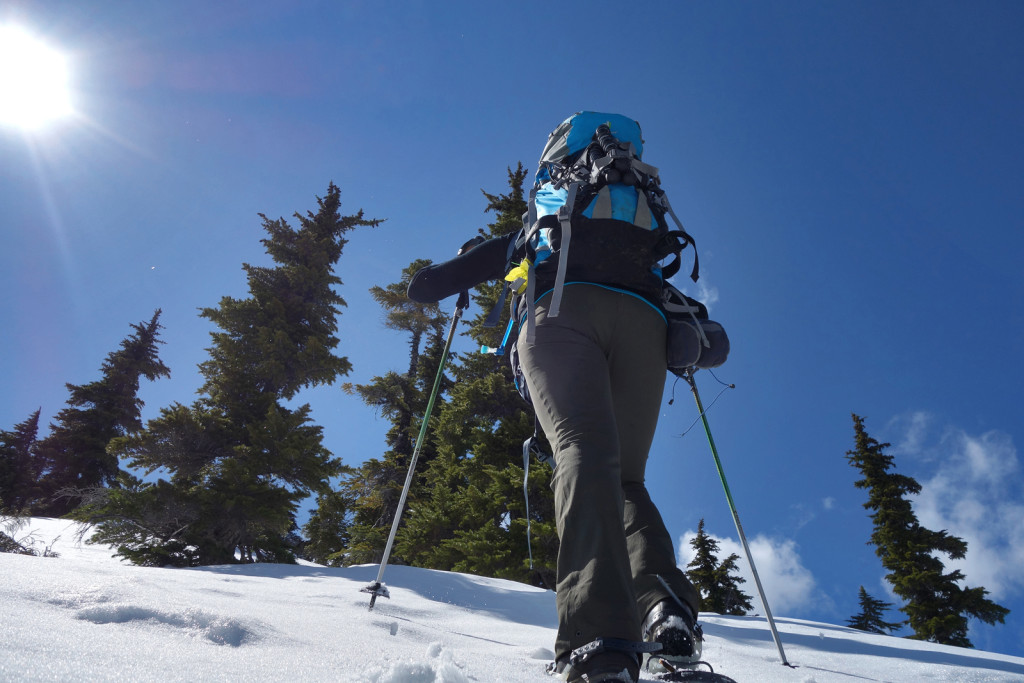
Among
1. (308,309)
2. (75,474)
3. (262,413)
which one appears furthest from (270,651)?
(75,474)

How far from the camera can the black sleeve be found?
2336 millimetres

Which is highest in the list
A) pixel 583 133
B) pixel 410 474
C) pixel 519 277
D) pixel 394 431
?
pixel 394 431

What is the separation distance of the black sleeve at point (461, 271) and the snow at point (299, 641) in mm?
1420

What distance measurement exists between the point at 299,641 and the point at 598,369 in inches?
51.3

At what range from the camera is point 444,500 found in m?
10.9

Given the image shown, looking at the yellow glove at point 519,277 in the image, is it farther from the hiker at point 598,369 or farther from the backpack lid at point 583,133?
the backpack lid at point 583,133

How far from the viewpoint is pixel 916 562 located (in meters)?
17.0

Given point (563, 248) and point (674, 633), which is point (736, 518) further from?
point (563, 248)

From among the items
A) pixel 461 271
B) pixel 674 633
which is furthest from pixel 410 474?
pixel 674 633

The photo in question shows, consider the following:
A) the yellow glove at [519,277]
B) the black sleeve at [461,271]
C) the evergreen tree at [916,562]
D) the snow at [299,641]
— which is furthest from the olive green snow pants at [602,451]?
the evergreen tree at [916,562]

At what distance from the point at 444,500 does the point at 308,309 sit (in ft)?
19.0

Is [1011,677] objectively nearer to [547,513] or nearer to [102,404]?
[547,513]

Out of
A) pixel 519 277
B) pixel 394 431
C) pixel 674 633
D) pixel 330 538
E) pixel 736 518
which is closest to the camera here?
pixel 674 633

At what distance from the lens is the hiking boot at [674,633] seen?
1446 mm
